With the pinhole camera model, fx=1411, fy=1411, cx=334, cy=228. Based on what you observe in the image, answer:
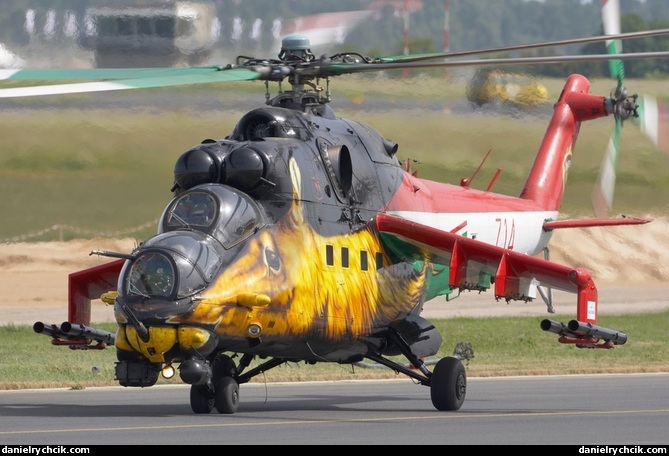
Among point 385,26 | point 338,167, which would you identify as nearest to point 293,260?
point 338,167

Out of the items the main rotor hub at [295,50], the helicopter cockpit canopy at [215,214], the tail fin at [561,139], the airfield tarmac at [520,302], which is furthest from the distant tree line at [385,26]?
the helicopter cockpit canopy at [215,214]

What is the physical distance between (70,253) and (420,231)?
19074mm

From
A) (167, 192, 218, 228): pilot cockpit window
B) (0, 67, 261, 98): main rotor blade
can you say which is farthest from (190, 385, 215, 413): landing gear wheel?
(0, 67, 261, 98): main rotor blade

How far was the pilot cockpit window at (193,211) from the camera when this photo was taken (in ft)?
50.0

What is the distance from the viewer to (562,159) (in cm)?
2281

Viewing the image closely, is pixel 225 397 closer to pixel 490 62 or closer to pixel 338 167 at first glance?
pixel 338 167

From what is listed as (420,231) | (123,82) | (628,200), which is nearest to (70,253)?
(628,200)

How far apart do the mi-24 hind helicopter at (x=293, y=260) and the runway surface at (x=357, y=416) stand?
27.6 inches

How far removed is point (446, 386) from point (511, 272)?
164cm

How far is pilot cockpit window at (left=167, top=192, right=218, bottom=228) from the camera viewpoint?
50.0ft

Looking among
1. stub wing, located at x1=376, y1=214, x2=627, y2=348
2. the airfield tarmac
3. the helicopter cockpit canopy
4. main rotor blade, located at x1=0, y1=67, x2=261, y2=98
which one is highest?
main rotor blade, located at x1=0, y1=67, x2=261, y2=98

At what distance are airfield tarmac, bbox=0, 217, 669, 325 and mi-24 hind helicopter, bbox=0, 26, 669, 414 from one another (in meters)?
14.9

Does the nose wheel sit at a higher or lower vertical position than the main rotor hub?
lower

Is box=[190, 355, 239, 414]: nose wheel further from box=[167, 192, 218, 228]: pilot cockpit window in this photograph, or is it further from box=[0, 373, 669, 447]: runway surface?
box=[167, 192, 218, 228]: pilot cockpit window
